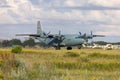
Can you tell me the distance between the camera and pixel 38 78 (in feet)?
51.2

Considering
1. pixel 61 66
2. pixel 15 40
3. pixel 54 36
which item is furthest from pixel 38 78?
pixel 15 40

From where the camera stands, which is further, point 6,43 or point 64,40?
point 6,43

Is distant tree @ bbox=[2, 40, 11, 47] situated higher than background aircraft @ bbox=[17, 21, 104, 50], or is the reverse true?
background aircraft @ bbox=[17, 21, 104, 50]

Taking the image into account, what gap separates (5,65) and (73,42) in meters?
70.7

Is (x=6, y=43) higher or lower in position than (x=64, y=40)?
lower

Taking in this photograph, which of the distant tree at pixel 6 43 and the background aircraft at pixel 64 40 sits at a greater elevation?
the background aircraft at pixel 64 40

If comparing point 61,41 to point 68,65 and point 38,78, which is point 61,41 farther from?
point 38,78

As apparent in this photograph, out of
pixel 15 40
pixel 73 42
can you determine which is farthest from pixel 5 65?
pixel 15 40

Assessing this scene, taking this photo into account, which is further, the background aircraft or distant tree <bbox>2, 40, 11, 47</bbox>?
distant tree <bbox>2, 40, 11, 47</bbox>

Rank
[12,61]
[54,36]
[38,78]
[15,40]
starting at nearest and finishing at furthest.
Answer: [38,78] < [12,61] < [54,36] < [15,40]

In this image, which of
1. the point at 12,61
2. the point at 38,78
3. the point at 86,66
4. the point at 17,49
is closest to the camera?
the point at 38,78

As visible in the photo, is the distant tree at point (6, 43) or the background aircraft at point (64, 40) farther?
the distant tree at point (6, 43)

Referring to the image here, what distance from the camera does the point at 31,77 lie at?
1617 centimetres

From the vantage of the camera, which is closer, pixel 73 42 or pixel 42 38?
pixel 73 42
